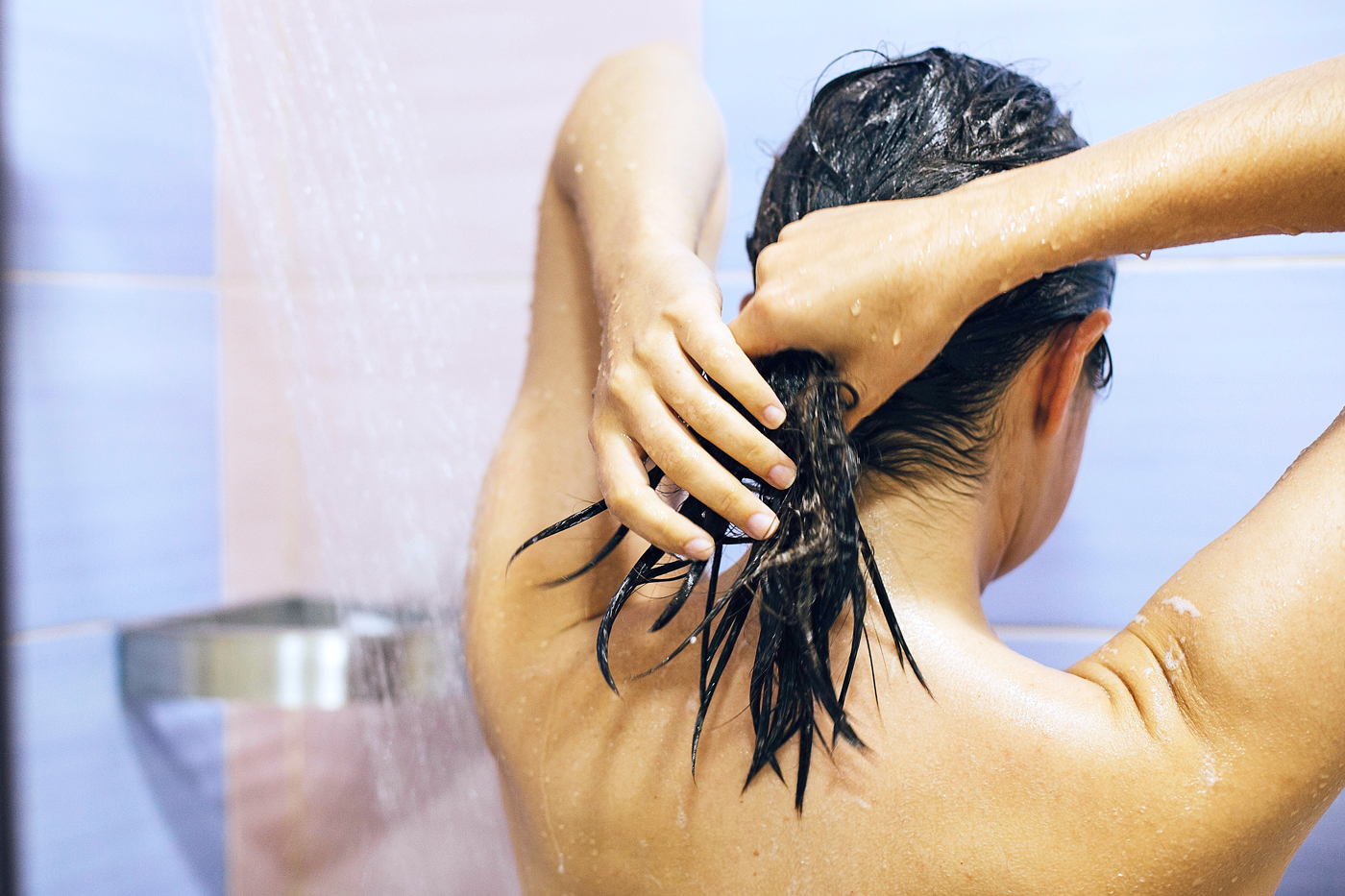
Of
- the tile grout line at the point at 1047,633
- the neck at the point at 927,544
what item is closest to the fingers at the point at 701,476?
the neck at the point at 927,544

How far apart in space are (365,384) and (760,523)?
2.75ft

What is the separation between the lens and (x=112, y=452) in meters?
1.08

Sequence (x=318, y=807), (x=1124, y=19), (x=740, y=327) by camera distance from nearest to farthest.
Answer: (x=740, y=327) < (x=1124, y=19) < (x=318, y=807)

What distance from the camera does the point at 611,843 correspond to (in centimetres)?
54

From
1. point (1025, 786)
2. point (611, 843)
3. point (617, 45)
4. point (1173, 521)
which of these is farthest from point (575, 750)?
point (617, 45)

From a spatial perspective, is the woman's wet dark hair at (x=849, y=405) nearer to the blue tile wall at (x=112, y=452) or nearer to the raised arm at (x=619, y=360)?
the raised arm at (x=619, y=360)

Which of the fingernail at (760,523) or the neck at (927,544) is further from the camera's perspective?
the neck at (927,544)

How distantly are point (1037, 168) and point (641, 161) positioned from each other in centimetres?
28

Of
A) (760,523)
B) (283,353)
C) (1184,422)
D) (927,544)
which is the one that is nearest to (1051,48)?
A: (1184,422)

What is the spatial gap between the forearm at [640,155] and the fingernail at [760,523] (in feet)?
0.63

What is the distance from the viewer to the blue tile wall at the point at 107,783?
1015mm

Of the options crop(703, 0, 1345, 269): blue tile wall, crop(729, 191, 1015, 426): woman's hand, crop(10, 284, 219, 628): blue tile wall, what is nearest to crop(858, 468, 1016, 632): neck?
crop(729, 191, 1015, 426): woman's hand

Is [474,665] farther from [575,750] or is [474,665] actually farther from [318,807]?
[318,807]

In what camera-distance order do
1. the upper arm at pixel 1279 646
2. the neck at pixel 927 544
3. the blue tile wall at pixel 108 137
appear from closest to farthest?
the upper arm at pixel 1279 646 < the neck at pixel 927 544 < the blue tile wall at pixel 108 137
